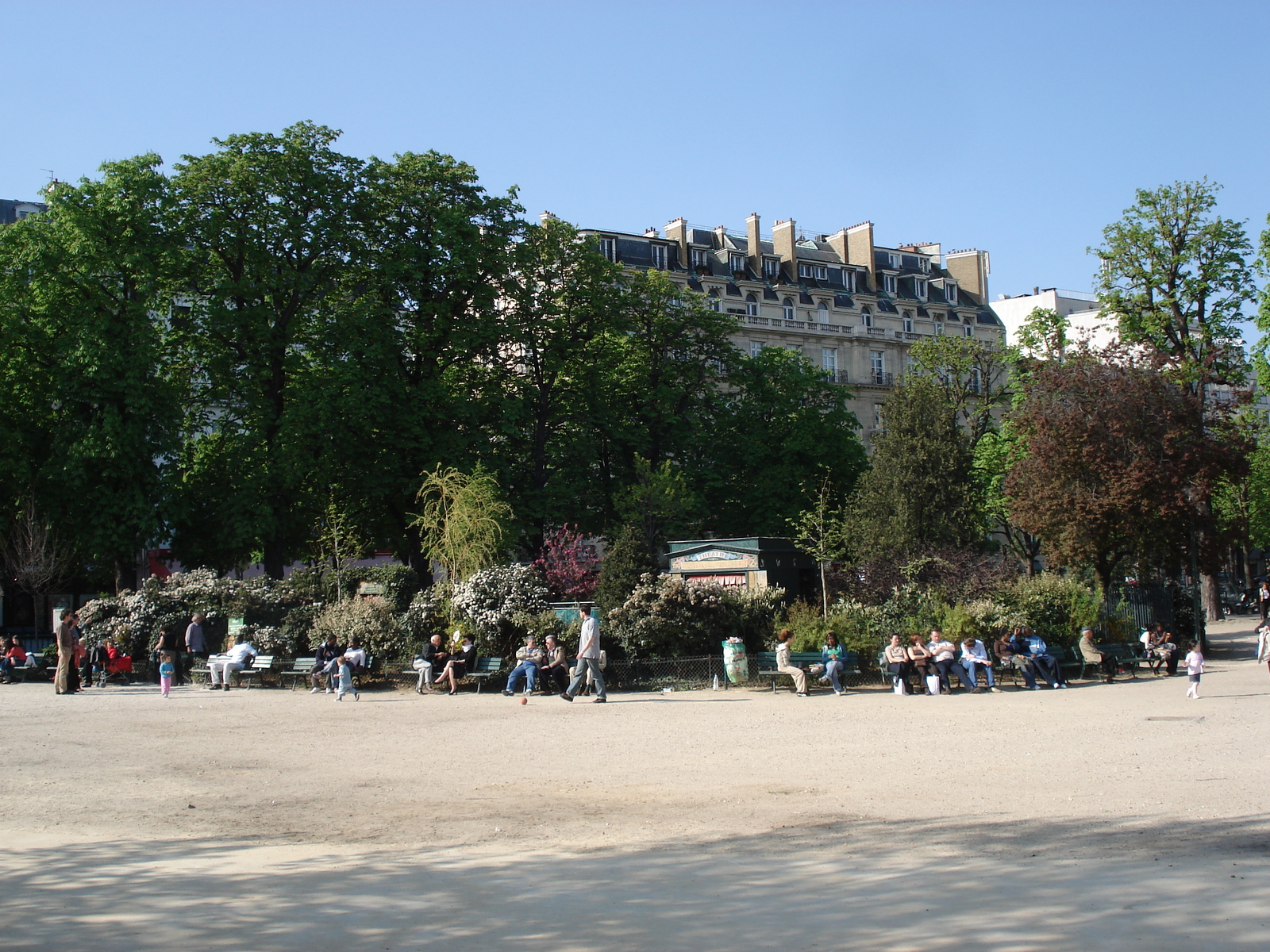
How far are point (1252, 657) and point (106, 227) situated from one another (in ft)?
103

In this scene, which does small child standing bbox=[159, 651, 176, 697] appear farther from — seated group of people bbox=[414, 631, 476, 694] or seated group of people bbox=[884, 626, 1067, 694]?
seated group of people bbox=[884, 626, 1067, 694]

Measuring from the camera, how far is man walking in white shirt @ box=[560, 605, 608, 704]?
2078cm

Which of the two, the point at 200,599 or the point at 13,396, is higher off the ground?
the point at 13,396

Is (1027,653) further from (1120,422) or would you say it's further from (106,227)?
(106,227)

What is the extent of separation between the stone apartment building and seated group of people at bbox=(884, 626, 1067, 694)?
42352 mm

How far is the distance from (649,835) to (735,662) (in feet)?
45.9

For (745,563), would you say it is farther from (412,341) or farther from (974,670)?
(412,341)

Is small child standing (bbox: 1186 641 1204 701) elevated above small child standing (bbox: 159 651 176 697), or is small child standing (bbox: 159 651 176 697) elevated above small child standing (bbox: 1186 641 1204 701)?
small child standing (bbox: 159 651 176 697)

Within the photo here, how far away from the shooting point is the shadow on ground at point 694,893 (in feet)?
Answer: 19.8

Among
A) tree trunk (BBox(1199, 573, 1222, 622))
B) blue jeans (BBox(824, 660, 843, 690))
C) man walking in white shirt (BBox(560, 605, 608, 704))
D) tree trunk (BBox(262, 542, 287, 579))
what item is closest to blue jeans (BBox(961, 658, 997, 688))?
blue jeans (BBox(824, 660, 843, 690))

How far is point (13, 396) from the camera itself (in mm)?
33219

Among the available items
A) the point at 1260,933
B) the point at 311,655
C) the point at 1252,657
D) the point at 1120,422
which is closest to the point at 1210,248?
the point at 1120,422

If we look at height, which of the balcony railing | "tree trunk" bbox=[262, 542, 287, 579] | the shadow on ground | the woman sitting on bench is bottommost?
the shadow on ground

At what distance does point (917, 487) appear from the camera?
34.4 metres
